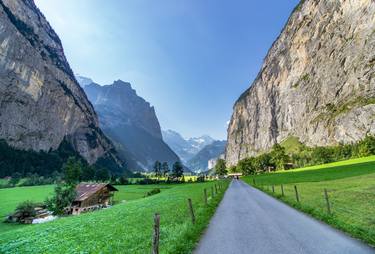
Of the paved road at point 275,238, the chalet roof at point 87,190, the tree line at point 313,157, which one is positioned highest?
the tree line at point 313,157

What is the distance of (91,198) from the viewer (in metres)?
76.0

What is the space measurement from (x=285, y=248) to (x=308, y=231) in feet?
12.4

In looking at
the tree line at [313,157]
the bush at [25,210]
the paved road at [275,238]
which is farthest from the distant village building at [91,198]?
the tree line at [313,157]

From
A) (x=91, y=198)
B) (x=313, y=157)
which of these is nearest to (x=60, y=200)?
(x=91, y=198)

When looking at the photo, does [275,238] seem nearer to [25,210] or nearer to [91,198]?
[25,210]

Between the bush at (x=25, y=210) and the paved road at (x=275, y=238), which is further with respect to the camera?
the bush at (x=25, y=210)

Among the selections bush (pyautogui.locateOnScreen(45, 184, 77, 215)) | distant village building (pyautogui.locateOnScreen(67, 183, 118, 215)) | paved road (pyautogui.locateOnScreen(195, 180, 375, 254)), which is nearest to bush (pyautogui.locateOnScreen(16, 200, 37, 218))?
bush (pyautogui.locateOnScreen(45, 184, 77, 215))

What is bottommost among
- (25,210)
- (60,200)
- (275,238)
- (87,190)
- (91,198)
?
(25,210)

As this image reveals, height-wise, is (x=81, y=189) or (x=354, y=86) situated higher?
(x=354, y=86)

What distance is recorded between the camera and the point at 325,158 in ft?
513

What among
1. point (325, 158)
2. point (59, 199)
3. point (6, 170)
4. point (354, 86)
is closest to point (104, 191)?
point (59, 199)

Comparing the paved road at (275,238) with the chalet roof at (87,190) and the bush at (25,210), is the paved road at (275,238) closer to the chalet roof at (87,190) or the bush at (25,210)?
the bush at (25,210)

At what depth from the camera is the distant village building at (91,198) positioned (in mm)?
72500

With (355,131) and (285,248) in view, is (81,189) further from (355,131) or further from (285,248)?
(355,131)
